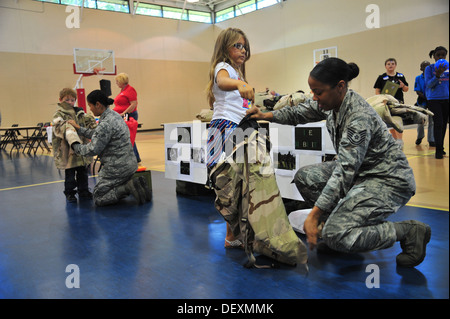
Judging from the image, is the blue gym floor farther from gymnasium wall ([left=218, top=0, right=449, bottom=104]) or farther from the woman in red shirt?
gymnasium wall ([left=218, top=0, right=449, bottom=104])

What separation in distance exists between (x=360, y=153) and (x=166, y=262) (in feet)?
3.93

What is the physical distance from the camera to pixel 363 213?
1.75m

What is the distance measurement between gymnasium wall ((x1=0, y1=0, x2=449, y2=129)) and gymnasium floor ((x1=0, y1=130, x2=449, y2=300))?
9.88m

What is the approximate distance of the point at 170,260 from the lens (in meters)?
2.12

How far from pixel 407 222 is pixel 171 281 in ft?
4.00

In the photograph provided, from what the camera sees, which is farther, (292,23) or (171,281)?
(292,23)

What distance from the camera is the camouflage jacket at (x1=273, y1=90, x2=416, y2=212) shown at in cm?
161

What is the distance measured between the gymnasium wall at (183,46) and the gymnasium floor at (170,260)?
988cm

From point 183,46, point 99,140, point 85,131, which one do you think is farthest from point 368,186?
point 183,46

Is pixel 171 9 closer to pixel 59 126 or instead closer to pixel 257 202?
pixel 59 126

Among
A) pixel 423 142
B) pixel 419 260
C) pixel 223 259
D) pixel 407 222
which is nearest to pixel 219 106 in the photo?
pixel 223 259

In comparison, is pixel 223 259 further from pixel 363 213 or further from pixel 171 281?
pixel 363 213

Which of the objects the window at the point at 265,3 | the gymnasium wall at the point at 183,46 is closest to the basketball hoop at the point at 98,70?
the gymnasium wall at the point at 183,46

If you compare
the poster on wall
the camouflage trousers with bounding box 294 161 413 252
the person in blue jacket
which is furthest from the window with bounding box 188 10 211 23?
the camouflage trousers with bounding box 294 161 413 252
